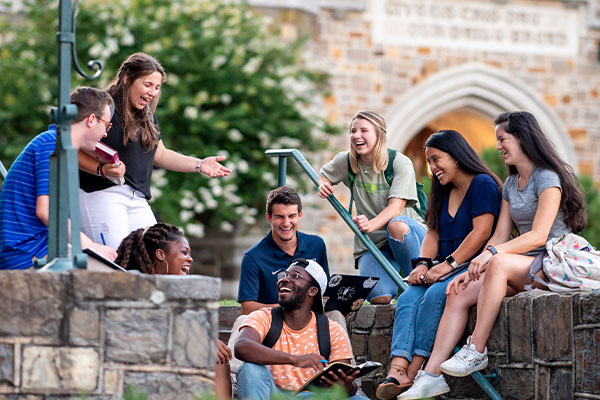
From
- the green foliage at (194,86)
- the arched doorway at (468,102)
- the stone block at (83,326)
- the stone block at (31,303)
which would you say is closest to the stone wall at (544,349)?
the stone block at (83,326)

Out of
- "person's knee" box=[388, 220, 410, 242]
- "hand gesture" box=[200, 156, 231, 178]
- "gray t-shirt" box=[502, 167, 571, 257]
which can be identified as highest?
"hand gesture" box=[200, 156, 231, 178]

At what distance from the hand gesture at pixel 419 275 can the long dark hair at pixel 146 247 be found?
1.10 metres

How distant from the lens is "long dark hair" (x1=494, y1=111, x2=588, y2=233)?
462 centimetres

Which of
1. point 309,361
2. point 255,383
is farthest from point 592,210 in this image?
point 255,383

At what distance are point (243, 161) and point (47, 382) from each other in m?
8.27

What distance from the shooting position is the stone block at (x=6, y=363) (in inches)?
131

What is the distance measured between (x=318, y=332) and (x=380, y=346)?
100cm

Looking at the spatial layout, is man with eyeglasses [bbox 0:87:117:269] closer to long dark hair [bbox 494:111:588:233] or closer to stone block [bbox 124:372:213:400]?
stone block [bbox 124:372:213:400]

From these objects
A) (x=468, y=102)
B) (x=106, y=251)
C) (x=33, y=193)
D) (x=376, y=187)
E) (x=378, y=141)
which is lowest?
(x=106, y=251)

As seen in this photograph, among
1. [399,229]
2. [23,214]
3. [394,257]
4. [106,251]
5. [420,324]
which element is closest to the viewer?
[23,214]

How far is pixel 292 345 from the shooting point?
15.0 feet

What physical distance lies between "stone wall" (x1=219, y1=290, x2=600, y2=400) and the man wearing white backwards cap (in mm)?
638

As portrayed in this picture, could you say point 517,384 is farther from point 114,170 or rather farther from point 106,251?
point 114,170

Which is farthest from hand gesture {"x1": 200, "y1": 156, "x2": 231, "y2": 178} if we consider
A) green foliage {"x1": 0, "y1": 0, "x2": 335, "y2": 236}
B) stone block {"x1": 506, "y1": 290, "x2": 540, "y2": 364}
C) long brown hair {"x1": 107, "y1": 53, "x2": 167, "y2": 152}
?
green foliage {"x1": 0, "y1": 0, "x2": 335, "y2": 236}
